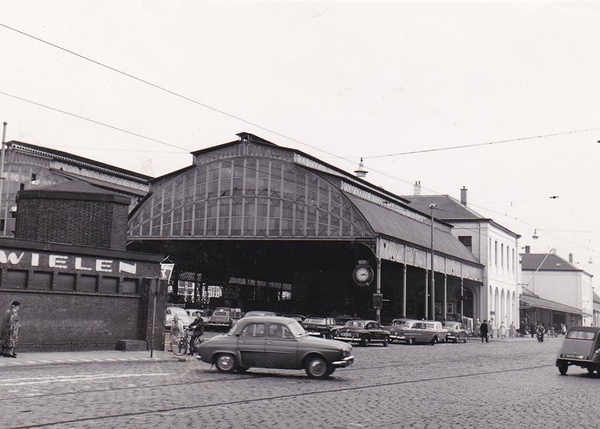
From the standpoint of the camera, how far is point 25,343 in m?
23.6

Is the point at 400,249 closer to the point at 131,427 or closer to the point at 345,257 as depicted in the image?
the point at 345,257

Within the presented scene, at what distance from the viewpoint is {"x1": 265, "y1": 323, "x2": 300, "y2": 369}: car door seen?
19.2 metres

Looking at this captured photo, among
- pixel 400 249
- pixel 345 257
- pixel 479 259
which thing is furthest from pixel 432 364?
pixel 479 259

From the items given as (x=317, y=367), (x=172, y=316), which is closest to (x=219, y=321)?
(x=172, y=316)

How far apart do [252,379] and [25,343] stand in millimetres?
9234

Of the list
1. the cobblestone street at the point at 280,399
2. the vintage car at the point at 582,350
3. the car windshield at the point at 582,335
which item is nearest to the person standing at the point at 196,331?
the cobblestone street at the point at 280,399

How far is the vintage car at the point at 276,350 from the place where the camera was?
19.2m

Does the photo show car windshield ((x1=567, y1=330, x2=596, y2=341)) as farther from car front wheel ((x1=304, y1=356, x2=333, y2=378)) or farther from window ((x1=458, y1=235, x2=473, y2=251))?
window ((x1=458, y1=235, x2=473, y2=251))

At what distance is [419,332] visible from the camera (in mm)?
47594

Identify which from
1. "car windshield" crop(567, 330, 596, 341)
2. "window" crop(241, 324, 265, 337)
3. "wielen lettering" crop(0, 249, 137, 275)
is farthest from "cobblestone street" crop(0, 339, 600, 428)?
"wielen lettering" crop(0, 249, 137, 275)

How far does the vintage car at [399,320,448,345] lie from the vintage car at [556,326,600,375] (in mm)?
23688

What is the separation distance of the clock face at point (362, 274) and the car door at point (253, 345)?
29.0m

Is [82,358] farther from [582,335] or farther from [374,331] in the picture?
[374,331]

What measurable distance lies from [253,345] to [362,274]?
29.3 meters
